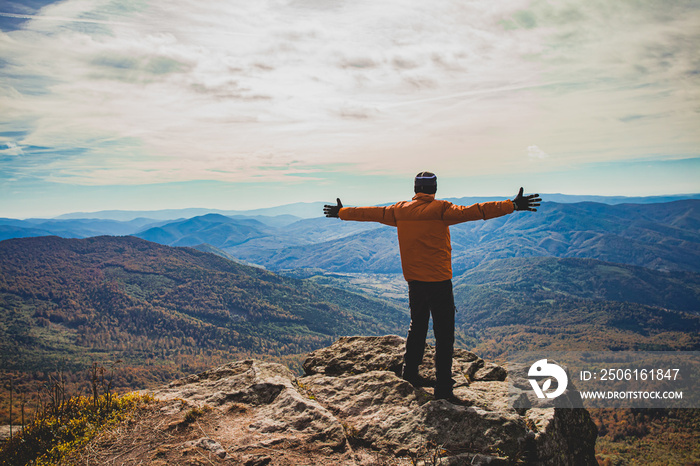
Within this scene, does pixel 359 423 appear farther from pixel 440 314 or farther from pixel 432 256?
pixel 432 256

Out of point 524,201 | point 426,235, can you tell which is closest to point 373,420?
point 426,235

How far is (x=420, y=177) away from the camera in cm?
787

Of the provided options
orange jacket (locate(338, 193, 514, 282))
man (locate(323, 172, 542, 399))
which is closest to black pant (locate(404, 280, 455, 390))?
man (locate(323, 172, 542, 399))

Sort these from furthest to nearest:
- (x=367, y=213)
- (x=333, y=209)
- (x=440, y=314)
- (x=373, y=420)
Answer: (x=333, y=209)
(x=367, y=213)
(x=440, y=314)
(x=373, y=420)

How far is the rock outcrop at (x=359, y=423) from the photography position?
19.5ft

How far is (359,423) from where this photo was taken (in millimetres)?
6941

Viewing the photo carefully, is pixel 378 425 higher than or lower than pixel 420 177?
lower

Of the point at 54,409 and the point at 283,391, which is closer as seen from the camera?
the point at 54,409

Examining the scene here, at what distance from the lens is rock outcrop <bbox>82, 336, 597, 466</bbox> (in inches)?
234

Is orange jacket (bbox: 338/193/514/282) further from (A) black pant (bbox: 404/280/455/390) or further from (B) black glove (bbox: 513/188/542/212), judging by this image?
(B) black glove (bbox: 513/188/542/212)

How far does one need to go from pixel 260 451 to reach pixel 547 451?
17.1ft

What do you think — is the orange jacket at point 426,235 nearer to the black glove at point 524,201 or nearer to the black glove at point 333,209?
the black glove at point 524,201

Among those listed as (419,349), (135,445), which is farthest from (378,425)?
(135,445)

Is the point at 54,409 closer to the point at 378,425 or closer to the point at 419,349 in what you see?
the point at 378,425
